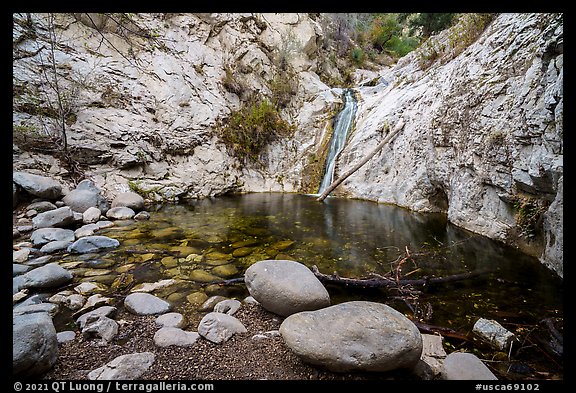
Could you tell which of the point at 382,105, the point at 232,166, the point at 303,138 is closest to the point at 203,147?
the point at 232,166

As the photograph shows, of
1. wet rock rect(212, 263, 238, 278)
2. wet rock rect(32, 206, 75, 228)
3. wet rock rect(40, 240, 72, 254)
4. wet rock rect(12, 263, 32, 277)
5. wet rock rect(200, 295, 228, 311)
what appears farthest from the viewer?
wet rock rect(32, 206, 75, 228)

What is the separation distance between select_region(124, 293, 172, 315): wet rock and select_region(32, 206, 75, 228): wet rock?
3.88 m

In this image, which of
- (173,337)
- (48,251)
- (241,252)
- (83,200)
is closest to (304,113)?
(83,200)

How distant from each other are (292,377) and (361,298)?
138cm

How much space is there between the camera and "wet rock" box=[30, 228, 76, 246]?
13.9 ft

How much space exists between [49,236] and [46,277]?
6.96 feet

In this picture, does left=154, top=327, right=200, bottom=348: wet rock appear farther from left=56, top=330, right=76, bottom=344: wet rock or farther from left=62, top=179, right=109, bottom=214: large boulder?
left=62, top=179, right=109, bottom=214: large boulder

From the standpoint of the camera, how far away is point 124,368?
1.59 meters

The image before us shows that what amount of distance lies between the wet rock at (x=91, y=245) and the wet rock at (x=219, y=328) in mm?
3050

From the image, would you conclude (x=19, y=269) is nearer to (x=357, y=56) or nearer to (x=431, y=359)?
(x=431, y=359)

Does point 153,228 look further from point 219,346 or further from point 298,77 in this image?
point 298,77

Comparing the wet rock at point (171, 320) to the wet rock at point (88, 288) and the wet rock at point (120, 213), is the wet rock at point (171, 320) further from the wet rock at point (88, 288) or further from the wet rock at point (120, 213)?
the wet rock at point (120, 213)

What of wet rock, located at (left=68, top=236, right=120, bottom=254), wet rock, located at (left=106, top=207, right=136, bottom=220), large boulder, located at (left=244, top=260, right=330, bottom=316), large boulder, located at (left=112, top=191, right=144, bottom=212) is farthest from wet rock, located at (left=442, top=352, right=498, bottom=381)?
large boulder, located at (left=112, top=191, right=144, bottom=212)
